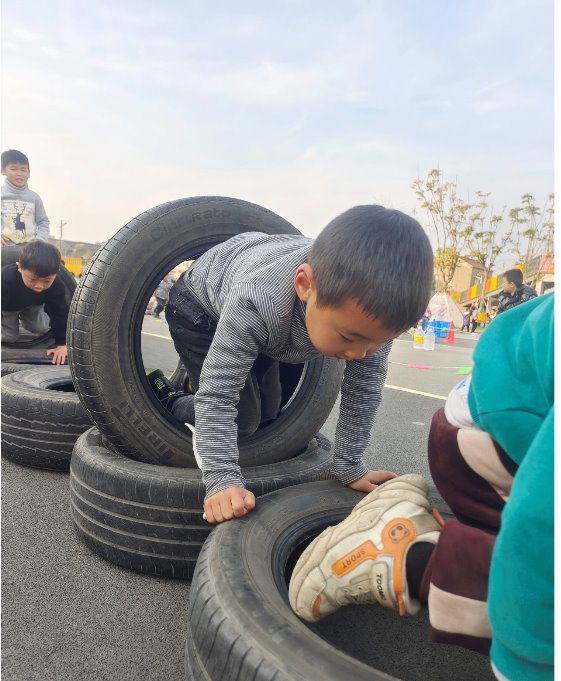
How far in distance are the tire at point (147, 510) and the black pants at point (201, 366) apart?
309 mm

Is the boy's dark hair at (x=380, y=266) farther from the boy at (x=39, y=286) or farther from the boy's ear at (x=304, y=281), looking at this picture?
the boy at (x=39, y=286)

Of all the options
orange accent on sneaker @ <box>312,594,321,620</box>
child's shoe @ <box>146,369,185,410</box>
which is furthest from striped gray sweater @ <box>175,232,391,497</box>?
child's shoe @ <box>146,369,185,410</box>

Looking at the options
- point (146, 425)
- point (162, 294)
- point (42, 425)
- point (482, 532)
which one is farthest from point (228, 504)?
point (162, 294)

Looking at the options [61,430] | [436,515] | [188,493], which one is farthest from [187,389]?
[436,515]

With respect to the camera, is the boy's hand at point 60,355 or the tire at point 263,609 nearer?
the tire at point 263,609

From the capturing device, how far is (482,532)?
102cm

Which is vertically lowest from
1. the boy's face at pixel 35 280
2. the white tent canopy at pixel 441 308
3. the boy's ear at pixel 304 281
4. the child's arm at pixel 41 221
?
the white tent canopy at pixel 441 308

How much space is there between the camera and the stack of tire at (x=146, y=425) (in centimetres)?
164

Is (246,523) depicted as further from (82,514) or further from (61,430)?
(61,430)

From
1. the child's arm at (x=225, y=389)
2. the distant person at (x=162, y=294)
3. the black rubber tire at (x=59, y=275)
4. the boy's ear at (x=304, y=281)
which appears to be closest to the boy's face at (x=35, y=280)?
the black rubber tire at (x=59, y=275)

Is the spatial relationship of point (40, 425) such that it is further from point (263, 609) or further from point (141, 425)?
point (263, 609)

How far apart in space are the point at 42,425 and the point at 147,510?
99 centimetres

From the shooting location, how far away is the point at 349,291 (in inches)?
52.6

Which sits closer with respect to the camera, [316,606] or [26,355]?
[316,606]
